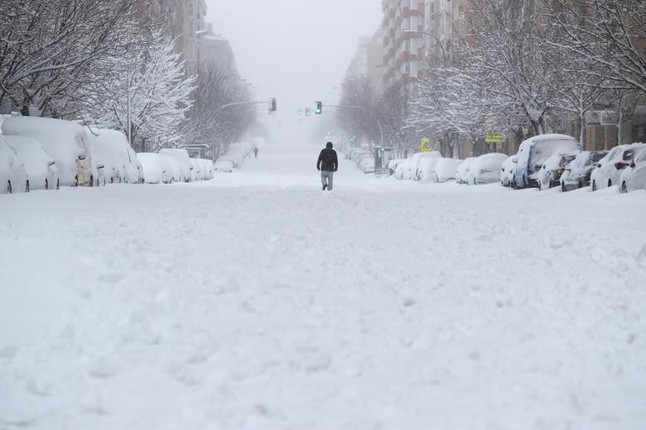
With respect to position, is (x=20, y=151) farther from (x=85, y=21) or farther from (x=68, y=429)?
(x=68, y=429)

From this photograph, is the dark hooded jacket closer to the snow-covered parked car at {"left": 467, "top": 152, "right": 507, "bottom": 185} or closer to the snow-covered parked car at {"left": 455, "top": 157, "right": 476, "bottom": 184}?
the snow-covered parked car at {"left": 467, "top": 152, "right": 507, "bottom": 185}

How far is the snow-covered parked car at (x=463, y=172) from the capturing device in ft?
121

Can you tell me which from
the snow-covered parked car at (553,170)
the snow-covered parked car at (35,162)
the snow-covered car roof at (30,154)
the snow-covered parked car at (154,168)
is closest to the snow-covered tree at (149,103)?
the snow-covered parked car at (154,168)

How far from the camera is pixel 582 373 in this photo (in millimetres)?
4531

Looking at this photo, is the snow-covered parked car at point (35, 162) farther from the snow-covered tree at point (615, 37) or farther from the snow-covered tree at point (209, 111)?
the snow-covered tree at point (209, 111)

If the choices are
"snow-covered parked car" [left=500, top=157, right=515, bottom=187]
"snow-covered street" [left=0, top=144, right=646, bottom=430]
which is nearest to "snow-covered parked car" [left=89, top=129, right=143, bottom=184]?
"snow-covered parked car" [left=500, top=157, right=515, bottom=187]

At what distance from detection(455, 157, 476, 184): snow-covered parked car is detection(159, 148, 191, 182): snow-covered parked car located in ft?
40.1

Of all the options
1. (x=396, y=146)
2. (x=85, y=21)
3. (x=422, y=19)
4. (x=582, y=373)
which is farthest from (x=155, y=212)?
(x=422, y=19)

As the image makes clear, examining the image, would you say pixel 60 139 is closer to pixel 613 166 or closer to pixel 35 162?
pixel 35 162

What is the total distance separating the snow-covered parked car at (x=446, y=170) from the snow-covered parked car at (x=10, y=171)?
25.1 m

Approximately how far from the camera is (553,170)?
2688 cm

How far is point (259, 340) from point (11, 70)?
22.8 metres

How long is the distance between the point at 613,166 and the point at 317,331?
1788cm

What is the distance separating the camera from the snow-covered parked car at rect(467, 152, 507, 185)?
34.9 m
